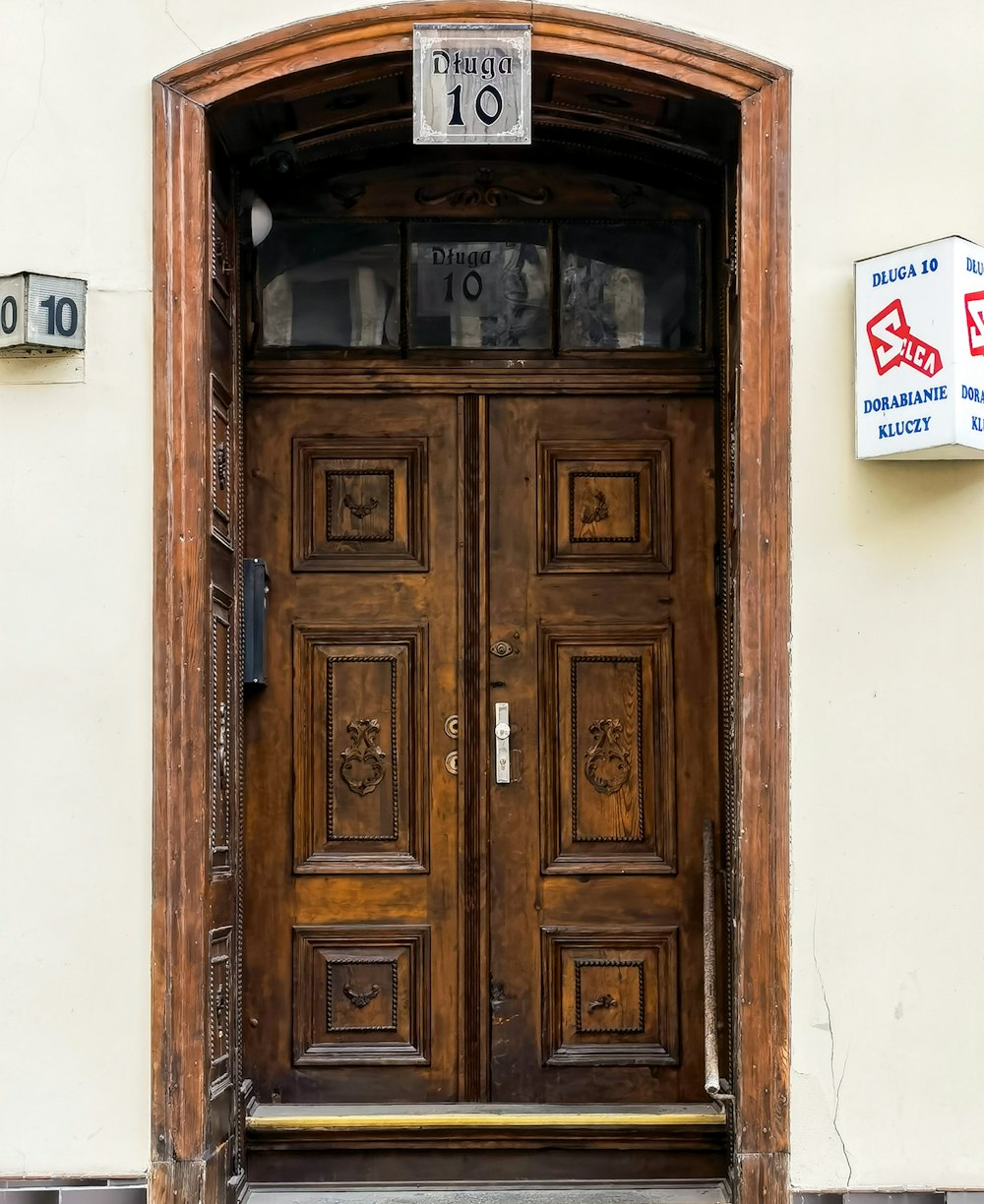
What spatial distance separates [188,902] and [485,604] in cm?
140

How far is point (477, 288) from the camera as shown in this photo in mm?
5457

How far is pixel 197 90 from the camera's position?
4.74m

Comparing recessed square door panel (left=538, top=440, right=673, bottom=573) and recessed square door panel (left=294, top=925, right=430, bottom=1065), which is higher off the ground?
recessed square door panel (left=538, top=440, right=673, bottom=573)

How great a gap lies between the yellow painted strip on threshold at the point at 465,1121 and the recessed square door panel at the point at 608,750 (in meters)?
0.76

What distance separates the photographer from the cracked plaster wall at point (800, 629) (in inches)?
182

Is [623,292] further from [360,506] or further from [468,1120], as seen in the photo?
[468,1120]

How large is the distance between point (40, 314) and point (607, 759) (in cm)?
224

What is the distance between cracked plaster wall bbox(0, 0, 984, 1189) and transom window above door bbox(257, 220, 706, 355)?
2.59 feet

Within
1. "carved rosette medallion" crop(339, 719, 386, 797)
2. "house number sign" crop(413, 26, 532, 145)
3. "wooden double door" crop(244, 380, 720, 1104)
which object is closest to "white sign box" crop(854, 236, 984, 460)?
"wooden double door" crop(244, 380, 720, 1104)

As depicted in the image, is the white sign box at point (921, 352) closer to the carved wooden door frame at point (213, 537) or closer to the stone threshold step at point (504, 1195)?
the carved wooden door frame at point (213, 537)

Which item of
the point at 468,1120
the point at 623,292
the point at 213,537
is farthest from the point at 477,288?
the point at 468,1120

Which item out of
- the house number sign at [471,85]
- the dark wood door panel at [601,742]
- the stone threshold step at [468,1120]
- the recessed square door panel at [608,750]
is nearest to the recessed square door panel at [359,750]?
the dark wood door panel at [601,742]

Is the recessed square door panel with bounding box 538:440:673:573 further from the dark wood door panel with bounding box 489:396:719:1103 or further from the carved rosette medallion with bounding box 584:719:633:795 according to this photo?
the carved rosette medallion with bounding box 584:719:633:795

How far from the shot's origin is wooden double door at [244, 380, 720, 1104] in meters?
5.33
